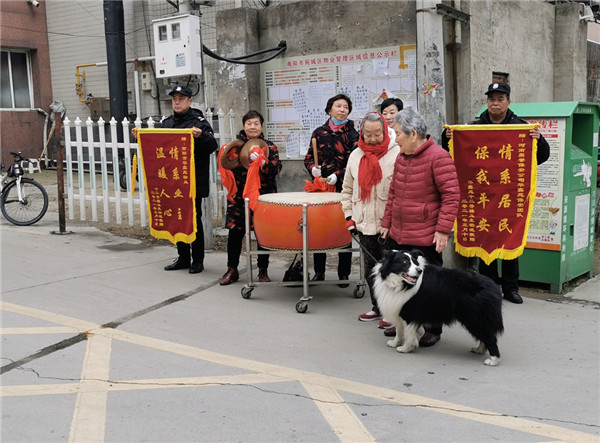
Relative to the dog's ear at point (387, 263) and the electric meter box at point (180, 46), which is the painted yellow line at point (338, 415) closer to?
the dog's ear at point (387, 263)

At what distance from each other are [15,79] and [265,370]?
50.2ft

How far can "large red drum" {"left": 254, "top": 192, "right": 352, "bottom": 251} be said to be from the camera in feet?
18.0

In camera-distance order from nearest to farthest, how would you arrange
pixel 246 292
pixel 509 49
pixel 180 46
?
1. pixel 246 292
2. pixel 180 46
3. pixel 509 49

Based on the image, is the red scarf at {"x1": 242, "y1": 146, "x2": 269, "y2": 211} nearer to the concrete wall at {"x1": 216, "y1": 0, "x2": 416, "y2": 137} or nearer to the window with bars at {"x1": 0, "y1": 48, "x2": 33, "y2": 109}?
the concrete wall at {"x1": 216, "y1": 0, "x2": 416, "y2": 137}

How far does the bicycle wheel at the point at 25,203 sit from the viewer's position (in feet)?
30.7

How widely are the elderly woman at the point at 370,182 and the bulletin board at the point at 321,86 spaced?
2.56 m

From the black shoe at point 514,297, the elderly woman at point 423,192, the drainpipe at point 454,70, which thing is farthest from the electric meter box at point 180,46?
the black shoe at point 514,297

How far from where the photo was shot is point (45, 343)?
4.79 m

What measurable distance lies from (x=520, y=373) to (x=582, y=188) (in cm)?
277

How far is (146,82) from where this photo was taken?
1560cm

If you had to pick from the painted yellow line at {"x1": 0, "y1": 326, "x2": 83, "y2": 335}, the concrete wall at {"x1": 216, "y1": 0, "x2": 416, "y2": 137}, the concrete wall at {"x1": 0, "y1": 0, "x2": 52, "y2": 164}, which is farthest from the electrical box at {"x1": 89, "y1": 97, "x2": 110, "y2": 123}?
the painted yellow line at {"x1": 0, "y1": 326, "x2": 83, "y2": 335}

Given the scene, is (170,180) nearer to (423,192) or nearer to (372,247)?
(372,247)

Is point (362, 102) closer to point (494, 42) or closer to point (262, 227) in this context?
point (494, 42)

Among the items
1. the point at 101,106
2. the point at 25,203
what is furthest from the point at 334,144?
the point at 101,106
